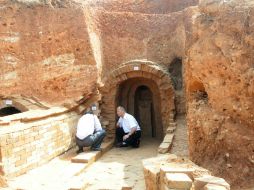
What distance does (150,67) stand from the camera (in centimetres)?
1187

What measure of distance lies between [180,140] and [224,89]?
411 centimetres

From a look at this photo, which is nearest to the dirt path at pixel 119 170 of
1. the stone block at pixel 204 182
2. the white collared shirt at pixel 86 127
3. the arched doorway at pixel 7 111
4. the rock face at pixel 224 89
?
the white collared shirt at pixel 86 127

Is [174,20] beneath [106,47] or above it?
above

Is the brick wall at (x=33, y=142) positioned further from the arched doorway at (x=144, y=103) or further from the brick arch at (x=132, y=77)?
the arched doorway at (x=144, y=103)

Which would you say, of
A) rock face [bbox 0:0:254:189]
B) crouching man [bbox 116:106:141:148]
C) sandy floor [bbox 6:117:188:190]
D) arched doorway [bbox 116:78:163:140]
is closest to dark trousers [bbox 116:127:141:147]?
crouching man [bbox 116:106:141:148]

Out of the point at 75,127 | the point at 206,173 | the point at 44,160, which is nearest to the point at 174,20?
the point at 75,127

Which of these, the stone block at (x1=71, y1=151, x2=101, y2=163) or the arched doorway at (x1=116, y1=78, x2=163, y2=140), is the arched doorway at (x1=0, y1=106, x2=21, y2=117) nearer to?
the stone block at (x1=71, y1=151, x2=101, y2=163)

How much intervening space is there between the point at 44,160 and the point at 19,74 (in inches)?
158

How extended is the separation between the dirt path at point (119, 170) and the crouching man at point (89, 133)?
518mm

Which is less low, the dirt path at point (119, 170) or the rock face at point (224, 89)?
the rock face at point (224, 89)

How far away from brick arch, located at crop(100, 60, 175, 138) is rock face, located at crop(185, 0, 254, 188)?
5150 millimetres

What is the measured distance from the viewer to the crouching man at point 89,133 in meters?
9.73

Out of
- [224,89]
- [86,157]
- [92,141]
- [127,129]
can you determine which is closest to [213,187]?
[224,89]

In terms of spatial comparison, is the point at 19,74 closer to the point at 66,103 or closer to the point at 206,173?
the point at 66,103
